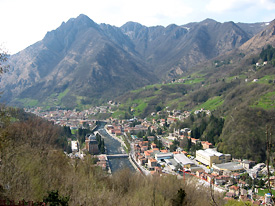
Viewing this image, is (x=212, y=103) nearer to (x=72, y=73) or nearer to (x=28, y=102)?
(x=28, y=102)

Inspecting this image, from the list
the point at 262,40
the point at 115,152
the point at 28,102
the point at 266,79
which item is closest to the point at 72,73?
the point at 28,102

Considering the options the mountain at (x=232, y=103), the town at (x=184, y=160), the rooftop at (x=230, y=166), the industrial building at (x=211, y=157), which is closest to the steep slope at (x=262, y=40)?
the mountain at (x=232, y=103)

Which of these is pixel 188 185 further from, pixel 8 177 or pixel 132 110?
pixel 132 110

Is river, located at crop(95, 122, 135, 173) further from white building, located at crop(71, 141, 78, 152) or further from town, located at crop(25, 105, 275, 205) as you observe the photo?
white building, located at crop(71, 141, 78, 152)

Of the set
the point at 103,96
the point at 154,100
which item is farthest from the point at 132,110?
the point at 103,96

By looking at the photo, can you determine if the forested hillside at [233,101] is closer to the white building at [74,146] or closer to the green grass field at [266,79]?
→ the green grass field at [266,79]

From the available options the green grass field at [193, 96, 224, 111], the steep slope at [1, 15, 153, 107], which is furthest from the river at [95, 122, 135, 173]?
the steep slope at [1, 15, 153, 107]

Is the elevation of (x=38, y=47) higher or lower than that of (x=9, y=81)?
higher

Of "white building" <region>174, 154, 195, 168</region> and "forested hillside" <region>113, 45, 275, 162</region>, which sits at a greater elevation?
"forested hillside" <region>113, 45, 275, 162</region>
